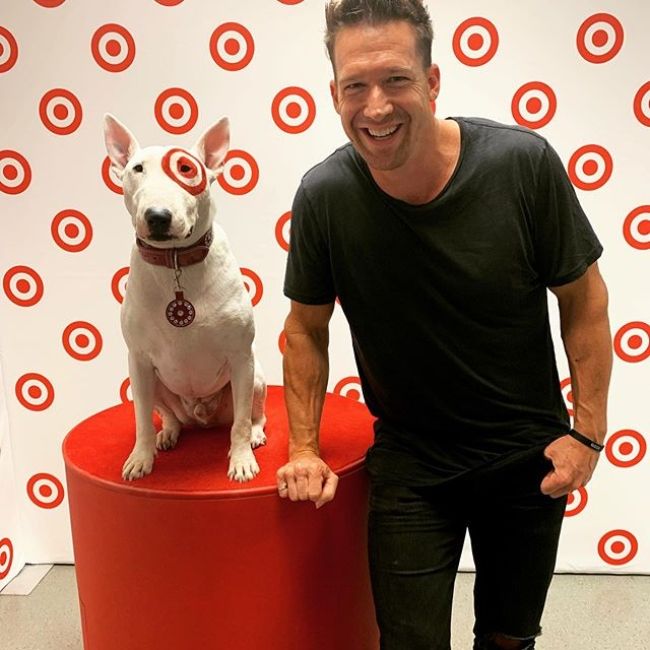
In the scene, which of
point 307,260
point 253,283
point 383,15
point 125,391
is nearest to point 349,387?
point 253,283

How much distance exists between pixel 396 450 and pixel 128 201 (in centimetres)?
61

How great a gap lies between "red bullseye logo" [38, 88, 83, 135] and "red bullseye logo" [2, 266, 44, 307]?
0.40m

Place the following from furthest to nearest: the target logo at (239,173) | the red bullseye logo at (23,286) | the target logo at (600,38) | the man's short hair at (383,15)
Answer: the red bullseye logo at (23,286) → the target logo at (239,173) → the target logo at (600,38) → the man's short hair at (383,15)

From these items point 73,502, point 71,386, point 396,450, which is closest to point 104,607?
point 73,502

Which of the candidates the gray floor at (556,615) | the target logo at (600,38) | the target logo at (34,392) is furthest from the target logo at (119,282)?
the target logo at (600,38)

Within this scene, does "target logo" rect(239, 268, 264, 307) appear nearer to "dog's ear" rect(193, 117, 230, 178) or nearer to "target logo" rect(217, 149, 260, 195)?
"target logo" rect(217, 149, 260, 195)

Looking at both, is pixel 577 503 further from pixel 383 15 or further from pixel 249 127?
pixel 383 15

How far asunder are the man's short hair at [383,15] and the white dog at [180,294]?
0.26 meters

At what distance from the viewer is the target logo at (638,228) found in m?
1.78

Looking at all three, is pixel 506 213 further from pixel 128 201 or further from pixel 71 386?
pixel 71 386

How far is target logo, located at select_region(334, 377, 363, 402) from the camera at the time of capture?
1950 mm

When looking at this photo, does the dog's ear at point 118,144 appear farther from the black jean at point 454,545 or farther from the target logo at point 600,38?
the target logo at point 600,38

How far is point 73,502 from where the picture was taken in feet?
4.10

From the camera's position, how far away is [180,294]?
1.14 m
